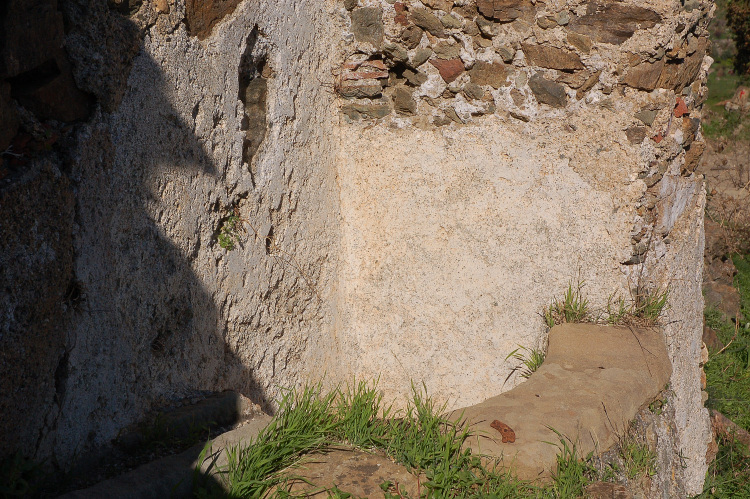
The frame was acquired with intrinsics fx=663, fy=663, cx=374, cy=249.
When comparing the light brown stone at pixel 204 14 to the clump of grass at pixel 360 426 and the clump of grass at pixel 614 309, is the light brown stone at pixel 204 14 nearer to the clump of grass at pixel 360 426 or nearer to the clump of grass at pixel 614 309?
the clump of grass at pixel 360 426

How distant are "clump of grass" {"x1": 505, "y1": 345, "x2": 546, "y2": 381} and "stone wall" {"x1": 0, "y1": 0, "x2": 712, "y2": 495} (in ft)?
0.16

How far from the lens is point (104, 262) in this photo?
2.03 metres

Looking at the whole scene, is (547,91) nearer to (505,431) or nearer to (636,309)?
(636,309)

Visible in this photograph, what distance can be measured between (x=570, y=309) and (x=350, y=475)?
151 cm

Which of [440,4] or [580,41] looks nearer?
[580,41]

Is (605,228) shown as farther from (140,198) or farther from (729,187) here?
(729,187)

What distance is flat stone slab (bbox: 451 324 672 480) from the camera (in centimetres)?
236

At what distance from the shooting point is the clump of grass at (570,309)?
10.6 ft

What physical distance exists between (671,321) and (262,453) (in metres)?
2.23

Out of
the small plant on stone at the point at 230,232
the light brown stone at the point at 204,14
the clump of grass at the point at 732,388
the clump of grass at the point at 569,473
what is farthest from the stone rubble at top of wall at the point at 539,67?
the clump of grass at the point at 732,388

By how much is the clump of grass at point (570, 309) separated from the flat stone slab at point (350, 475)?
129 cm

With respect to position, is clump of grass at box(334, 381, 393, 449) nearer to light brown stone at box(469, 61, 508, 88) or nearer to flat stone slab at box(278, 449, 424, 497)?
flat stone slab at box(278, 449, 424, 497)

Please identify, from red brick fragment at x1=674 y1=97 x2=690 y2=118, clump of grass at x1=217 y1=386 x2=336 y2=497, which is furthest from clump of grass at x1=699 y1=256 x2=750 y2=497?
clump of grass at x1=217 y1=386 x2=336 y2=497

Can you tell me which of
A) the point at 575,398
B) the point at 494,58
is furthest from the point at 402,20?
the point at 575,398
